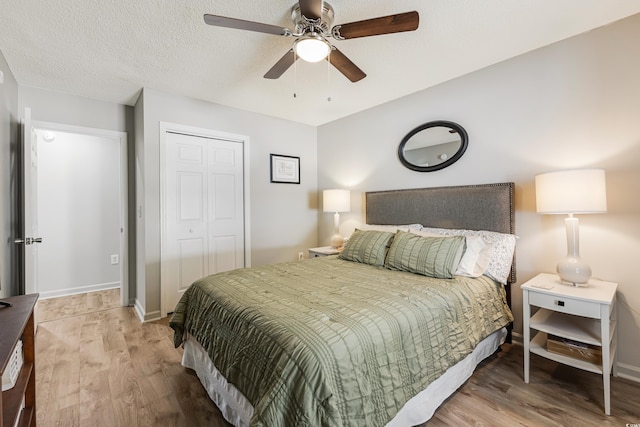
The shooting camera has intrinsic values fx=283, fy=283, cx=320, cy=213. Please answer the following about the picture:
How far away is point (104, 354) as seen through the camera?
2326 mm

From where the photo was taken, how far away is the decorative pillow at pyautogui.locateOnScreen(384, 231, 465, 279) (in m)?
2.09

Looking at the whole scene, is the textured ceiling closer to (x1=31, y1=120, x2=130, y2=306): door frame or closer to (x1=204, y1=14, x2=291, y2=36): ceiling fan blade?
(x1=204, y1=14, x2=291, y2=36): ceiling fan blade

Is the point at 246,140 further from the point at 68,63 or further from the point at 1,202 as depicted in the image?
the point at 1,202

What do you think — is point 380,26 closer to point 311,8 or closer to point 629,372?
point 311,8

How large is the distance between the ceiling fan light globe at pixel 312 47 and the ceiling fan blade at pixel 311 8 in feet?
0.37

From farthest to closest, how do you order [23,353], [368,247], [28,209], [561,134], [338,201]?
[338,201] → [368,247] → [28,209] → [561,134] → [23,353]

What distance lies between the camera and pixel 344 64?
2.03 meters

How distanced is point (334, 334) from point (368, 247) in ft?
4.98

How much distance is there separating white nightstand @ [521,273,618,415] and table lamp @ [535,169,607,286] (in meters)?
0.13

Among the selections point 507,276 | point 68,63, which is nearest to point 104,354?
point 68,63

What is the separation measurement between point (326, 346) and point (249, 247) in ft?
9.11

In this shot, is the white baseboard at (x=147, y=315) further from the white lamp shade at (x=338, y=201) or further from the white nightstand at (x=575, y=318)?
the white nightstand at (x=575, y=318)

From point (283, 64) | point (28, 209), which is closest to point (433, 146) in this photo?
point (283, 64)

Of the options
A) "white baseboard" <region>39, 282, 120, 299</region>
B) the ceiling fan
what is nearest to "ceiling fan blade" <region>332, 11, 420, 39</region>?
the ceiling fan
